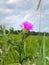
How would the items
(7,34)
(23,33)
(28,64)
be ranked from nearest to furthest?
(23,33), (7,34), (28,64)

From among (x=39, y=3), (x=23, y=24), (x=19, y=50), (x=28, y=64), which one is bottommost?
(x=28, y=64)

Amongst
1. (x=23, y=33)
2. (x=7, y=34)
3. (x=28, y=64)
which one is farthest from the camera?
(x=28, y=64)

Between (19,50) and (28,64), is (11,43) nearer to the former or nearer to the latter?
(19,50)

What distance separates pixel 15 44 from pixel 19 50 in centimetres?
3

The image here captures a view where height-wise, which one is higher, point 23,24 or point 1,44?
point 23,24

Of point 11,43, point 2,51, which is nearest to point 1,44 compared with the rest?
point 2,51

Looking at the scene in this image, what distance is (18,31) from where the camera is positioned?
4.24 ft

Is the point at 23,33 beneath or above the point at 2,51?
above

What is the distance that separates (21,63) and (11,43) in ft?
0.35

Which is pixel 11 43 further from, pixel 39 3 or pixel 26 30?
pixel 39 3

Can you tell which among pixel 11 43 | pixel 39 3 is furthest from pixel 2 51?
pixel 39 3

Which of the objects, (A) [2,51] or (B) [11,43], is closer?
(B) [11,43]

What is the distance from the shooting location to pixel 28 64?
1484 mm

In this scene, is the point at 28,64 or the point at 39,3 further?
the point at 28,64
